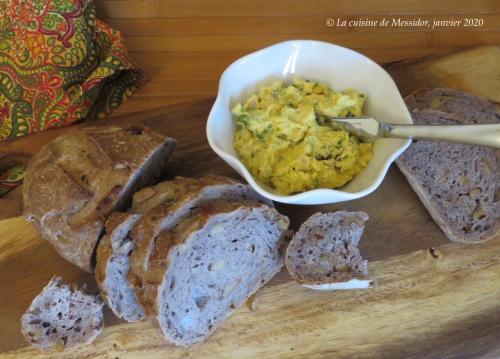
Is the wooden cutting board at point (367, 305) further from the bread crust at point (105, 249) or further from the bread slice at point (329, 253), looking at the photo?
the bread crust at point (105, 249)

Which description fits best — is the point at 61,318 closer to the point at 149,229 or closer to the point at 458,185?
the point at 149,229

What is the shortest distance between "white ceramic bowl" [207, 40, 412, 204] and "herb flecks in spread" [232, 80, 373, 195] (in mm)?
68

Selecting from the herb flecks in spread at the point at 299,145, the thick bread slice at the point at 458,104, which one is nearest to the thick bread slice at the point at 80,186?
the herb flecks in spread at the point at 299,145

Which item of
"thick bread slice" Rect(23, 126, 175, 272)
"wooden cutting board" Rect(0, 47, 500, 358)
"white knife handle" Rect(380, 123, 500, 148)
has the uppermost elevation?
"white knife handle" Rect(380, 123, 500, 148)

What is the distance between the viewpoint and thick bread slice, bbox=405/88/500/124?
295cm

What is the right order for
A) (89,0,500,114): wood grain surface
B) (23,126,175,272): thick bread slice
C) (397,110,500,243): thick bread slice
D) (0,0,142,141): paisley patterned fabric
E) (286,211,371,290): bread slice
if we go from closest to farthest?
1. (23,126,175,272): thick bread slice
2. (286,211,371,290): bread slice
3. (397,110,500,243): thick bread slice
4. (0,0,142,141): paisley patterned fabric
5. (89,0,500,114): wood grain surface

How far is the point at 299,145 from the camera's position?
2.41m

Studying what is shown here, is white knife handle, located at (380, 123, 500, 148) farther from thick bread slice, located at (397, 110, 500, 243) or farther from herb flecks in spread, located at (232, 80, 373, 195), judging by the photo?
thick bread slice, located at (397, 110, 500, 243)

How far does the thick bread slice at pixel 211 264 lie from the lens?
2.32 metres

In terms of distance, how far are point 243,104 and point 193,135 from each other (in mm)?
565

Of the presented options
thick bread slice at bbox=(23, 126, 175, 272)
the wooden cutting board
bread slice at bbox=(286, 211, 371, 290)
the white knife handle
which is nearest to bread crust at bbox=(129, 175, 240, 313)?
thick bread slice at bbox=(23, 126, 175, 272)

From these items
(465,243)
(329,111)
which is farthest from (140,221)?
(465,243)

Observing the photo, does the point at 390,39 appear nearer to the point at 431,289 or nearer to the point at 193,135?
the point at 193,135

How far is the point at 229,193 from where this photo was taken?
256cm
